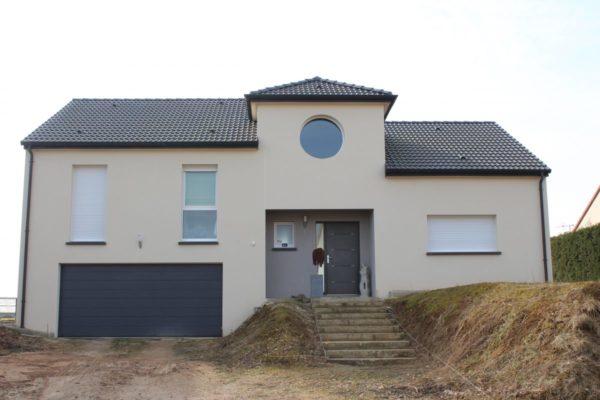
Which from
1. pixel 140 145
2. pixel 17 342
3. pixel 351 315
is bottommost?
pixel 17 342

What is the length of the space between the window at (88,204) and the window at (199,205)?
2.34 m

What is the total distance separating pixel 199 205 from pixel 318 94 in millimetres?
4681

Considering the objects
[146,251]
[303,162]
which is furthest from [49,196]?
[303,162]

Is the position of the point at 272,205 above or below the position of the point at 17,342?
above

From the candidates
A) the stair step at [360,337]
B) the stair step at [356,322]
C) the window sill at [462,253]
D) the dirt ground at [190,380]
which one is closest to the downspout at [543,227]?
the window sill at [462,253]

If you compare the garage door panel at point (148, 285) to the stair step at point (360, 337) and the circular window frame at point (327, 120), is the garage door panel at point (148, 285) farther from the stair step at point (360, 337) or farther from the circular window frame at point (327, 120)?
the circular window frame at point (327, 120)

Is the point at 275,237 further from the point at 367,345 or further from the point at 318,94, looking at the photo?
the point at 367,345

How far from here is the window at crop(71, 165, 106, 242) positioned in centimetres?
1727

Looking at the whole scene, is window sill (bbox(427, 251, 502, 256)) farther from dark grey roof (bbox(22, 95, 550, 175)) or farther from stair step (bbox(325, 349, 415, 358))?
stair step (bbox(325, 349, 415, 358))

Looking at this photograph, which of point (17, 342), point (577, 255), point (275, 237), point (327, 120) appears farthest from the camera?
point (577, 255)

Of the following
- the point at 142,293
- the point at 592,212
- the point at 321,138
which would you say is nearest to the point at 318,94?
the point at 321,138

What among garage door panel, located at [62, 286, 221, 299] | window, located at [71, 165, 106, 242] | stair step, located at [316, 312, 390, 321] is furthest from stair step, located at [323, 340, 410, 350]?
window, located at [71, 165, 106, 242]

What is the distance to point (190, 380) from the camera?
36.6 feet

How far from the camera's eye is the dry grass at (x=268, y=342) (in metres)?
12.9
